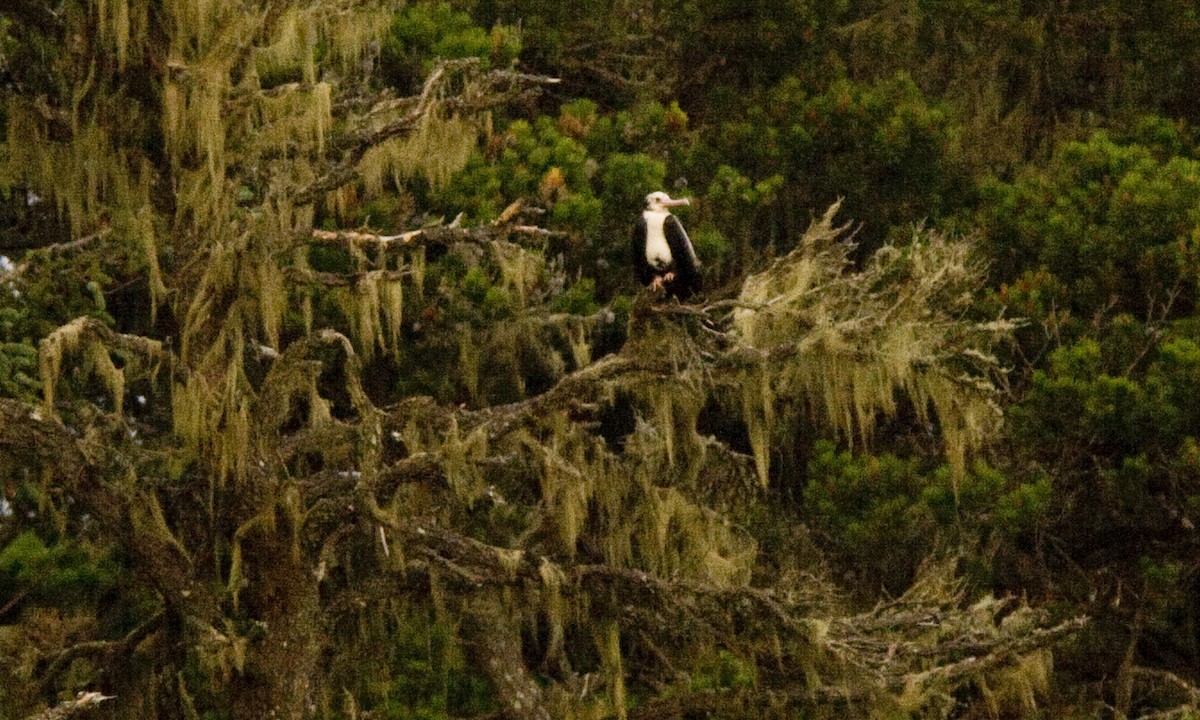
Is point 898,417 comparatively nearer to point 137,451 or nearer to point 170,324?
point 170,324

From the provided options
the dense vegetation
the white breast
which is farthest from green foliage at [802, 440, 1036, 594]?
the white breast

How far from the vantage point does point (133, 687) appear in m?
9.94

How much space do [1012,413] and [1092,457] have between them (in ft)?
1.85

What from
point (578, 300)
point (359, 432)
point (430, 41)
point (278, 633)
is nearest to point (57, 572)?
point (278, 633)

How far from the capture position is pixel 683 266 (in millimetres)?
11906

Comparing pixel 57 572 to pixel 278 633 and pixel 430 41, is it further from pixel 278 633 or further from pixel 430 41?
pixel 430 41

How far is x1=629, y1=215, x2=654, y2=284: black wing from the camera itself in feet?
39.7

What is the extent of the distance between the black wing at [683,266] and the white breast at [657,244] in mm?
59

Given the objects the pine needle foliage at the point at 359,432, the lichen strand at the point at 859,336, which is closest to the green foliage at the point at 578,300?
the pine needle foliage at the point at 359,432

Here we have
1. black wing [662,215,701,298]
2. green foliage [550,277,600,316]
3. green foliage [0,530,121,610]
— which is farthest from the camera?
green foliage [550,277,600,316]

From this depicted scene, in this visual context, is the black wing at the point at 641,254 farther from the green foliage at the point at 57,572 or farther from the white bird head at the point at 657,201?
the green foliage at the point at 57,572

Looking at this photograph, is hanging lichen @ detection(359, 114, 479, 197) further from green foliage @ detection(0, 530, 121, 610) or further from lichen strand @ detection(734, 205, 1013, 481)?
green foliage @ detection(0, 530, 121, 610)

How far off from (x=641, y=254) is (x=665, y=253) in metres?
0.13

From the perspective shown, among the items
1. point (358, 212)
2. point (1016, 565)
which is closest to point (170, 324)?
point (358, 212)
